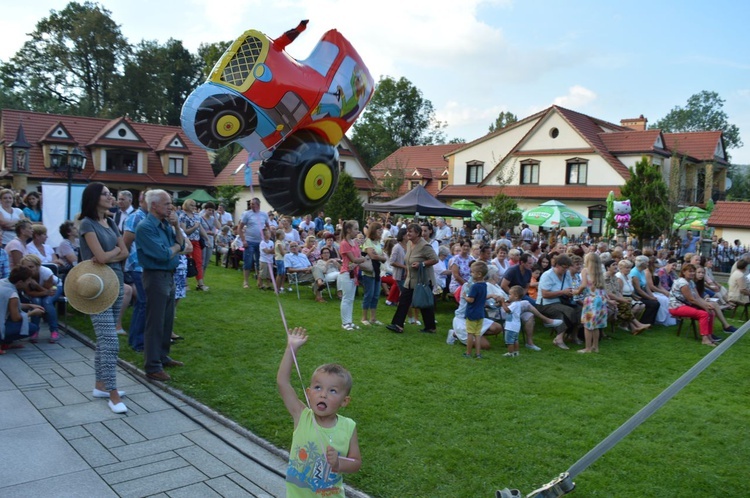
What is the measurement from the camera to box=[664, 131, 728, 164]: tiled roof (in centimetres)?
3375

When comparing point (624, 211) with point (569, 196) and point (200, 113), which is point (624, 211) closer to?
point (569, 196)

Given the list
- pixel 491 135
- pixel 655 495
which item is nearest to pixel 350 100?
pixel 655 495

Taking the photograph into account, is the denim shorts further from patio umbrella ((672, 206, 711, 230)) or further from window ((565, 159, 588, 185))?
window ((565, 159, 588, 185))

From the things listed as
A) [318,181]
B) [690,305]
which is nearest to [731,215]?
[690,305]

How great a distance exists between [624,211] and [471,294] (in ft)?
53.8

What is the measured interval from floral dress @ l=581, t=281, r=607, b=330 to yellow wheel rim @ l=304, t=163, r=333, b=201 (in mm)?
5476

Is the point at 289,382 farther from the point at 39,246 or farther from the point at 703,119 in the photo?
the point at 703,119

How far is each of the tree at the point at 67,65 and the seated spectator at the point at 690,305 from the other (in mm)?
43837

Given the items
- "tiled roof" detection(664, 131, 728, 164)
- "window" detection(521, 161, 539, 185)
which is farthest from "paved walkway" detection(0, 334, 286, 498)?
"tiled roof" detection(664, 131, 728, 164)

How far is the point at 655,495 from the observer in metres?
3.68

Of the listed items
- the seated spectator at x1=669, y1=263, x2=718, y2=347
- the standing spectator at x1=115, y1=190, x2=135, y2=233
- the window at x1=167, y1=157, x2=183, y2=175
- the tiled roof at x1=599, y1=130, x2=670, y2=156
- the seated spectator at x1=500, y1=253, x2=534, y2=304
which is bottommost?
the seated spectator at x1=669, y1=263, x2=718, y2=347

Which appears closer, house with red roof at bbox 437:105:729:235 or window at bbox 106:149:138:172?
house with red roof at bbox 437:105:729:235

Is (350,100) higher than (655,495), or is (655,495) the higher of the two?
(350,100)

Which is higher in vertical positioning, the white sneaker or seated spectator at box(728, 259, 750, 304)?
seated spectator at box(728, 259, 750, 304)
